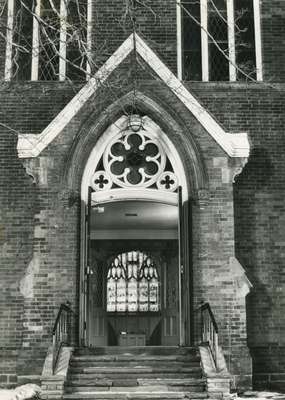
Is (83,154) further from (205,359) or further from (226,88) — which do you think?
(205,359)

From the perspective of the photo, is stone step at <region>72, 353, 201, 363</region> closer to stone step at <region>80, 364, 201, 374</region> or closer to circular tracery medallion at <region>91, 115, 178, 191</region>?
stone step at <region>80, 364, 201, 374</region>

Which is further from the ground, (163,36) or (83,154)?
(163,36)

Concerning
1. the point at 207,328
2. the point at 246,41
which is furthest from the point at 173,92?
the point at 207,328

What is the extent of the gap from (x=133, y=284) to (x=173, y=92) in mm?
9159

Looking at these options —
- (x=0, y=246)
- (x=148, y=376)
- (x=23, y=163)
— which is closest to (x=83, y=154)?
(x=23, y=163)

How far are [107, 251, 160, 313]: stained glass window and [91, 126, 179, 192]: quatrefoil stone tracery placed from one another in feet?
25.2

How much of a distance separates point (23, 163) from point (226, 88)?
4.48 meters

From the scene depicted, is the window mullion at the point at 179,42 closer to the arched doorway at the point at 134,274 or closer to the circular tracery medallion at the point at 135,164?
the circular tracery medallion at the point at 135,164

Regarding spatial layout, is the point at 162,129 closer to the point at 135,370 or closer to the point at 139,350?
the point at 139,350

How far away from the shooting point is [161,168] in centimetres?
1306

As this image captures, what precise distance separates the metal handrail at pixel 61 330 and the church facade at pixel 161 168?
0.11 meters

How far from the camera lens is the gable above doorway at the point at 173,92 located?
12547 millimetres

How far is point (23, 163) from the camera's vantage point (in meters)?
12.6

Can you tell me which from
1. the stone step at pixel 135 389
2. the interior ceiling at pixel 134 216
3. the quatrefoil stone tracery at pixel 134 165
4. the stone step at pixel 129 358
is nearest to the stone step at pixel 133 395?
the stone step at pixel 135 389
